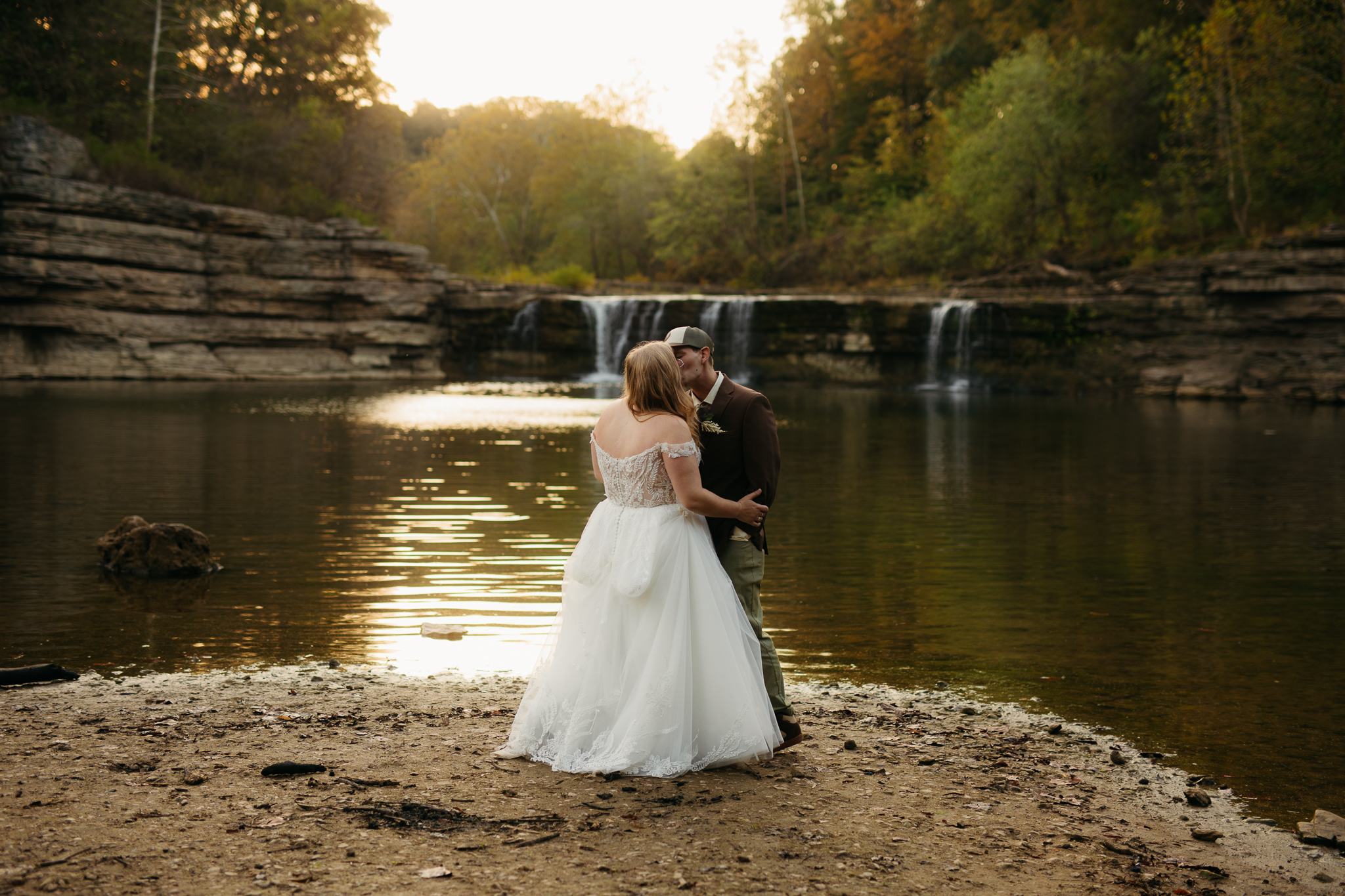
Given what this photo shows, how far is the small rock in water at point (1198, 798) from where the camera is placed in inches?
187

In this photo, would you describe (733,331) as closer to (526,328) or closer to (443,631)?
(526,328)

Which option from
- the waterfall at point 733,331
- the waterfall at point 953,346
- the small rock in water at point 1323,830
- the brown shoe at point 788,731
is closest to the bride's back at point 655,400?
the brown shoe at point 788,731

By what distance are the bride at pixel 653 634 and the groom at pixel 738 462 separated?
5.0 inches

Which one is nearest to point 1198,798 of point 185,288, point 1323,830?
point 1323,830

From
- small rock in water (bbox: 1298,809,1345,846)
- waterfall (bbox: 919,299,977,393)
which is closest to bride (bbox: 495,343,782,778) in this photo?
small rock in water (bbox: 1298,809,1345,846)

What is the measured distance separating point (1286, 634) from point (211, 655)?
7939 mm

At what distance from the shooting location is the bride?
488 centimetres

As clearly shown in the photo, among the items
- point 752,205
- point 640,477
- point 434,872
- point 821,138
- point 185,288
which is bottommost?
point 434,872

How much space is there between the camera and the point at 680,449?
16.0ft

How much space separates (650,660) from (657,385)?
→ 4.21 feet

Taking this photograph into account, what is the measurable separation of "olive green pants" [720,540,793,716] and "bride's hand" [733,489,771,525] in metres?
0.30

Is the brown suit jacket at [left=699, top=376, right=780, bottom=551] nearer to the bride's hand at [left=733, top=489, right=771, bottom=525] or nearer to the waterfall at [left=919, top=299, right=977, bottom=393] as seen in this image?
the bride's hand at [left=733, top=489, right=771, bottom=525]

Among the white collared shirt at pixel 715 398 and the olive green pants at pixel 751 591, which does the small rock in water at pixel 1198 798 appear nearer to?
the olive green pants at pixel 751 591

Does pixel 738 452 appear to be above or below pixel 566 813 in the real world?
above
